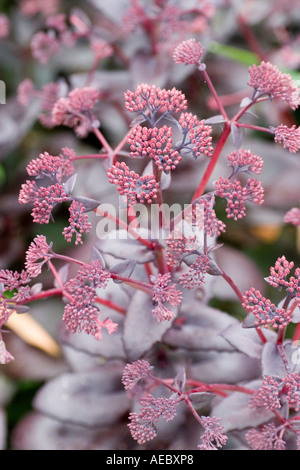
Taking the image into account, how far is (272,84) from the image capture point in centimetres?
37

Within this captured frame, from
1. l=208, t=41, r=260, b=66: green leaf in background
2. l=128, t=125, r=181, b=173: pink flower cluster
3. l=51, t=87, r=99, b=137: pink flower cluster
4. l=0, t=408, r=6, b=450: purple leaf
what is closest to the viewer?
l=128, t=125, r=181, b=173: pink flower cluster

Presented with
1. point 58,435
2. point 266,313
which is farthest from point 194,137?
point 58,435

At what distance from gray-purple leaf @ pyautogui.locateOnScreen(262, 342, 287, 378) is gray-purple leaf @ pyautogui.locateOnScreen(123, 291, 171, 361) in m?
0.08

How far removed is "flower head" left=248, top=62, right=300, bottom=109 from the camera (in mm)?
374

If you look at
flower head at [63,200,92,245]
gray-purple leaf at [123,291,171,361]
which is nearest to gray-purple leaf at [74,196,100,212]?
flower head at [63,200,92,245]

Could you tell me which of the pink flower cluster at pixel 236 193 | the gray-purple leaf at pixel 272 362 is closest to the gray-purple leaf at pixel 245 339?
the gray-purple leaf at pixel 272 362

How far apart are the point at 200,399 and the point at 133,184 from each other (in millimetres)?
182

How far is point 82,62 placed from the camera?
87cm

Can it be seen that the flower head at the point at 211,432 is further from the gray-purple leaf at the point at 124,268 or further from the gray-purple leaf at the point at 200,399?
the gray-purple leaf at the point at 124,268

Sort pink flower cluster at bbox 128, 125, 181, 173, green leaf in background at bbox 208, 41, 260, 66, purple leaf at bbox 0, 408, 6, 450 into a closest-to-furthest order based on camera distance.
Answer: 1. pink flower cluster at bbox 128, 125, 181, 173
2. purple leaf at bbox 0, 408, 6, 450
3. green leaf in background at bbox 208, 41, 260, 66

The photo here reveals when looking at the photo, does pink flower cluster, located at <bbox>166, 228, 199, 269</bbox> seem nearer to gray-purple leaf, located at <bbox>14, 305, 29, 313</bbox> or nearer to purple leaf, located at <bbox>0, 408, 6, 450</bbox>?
gray-purple leaf, located at <bbox>14, 305, 29, 313</bbox>

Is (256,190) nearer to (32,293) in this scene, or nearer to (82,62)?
(32,293)

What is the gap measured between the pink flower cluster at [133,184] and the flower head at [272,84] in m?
0.11
